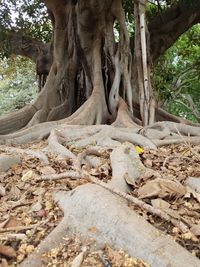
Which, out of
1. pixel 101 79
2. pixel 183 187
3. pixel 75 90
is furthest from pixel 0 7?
pixel 183 187

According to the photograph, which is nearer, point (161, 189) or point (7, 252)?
point (7, 252)

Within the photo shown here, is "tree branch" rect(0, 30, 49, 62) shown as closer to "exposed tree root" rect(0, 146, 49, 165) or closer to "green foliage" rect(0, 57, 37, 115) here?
"exposed tree root" rect(0, 146, 49, 165)

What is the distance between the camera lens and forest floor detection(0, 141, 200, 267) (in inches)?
67.2

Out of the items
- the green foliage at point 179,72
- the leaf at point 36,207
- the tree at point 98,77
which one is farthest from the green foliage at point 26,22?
the leaf at point 36,207

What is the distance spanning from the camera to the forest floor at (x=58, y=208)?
1707 millimetres

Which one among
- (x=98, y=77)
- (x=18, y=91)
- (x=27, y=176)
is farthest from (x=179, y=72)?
(x=27, y=176)

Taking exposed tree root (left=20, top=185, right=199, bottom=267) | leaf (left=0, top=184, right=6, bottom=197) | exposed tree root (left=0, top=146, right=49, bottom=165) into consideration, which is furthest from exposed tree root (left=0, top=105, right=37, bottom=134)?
exposed tree root (left=20, top=185, right=199, bottom=267)

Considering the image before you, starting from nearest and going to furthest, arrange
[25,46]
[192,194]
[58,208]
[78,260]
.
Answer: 1. [78,260]
2. [58,208]
3. [192,194]
4. [25,46]

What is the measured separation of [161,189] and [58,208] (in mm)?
588

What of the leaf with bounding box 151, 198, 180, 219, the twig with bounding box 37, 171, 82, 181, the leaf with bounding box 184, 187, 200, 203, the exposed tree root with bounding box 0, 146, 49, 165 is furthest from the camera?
the exposed tree root with bounding box 0, 146, 49, 165

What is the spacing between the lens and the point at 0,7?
756 cm

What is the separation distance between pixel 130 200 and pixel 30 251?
0.61m

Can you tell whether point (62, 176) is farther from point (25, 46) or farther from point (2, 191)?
point (25, 46)

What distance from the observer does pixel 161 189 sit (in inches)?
86.8
